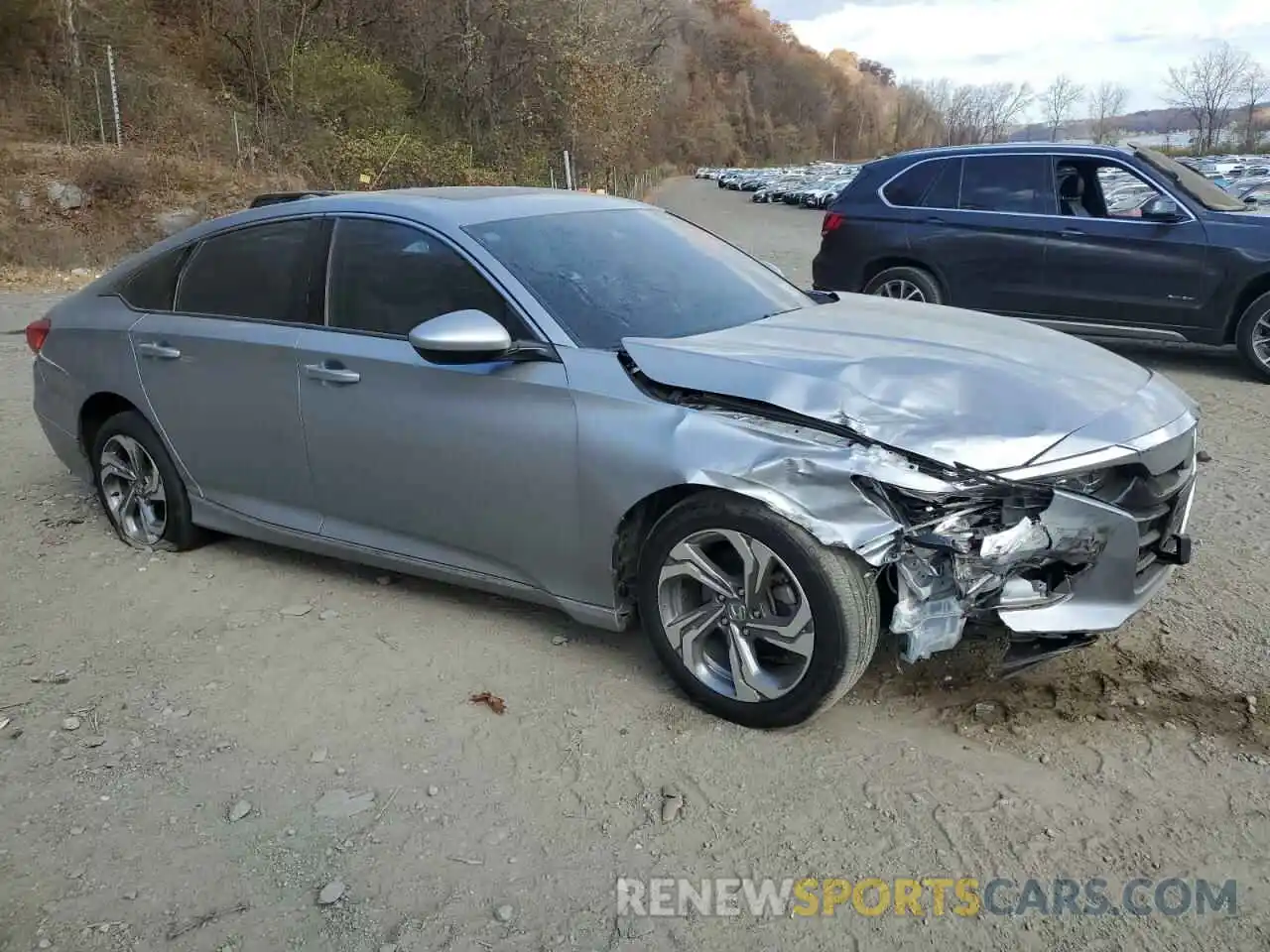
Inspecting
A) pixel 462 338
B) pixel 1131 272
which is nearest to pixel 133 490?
pixel 462 338

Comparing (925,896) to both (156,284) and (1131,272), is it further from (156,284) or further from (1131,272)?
(1131,272)

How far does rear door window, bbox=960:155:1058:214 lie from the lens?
8531 mm

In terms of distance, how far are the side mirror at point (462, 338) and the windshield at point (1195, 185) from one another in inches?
264

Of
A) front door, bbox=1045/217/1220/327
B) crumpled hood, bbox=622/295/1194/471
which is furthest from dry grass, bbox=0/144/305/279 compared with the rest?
crumpled hood, bbox=622/295/1194/471

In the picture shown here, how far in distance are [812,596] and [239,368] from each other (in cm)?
264

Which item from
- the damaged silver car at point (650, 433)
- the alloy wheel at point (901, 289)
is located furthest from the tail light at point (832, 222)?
the damaged silver car at point (650, 433)

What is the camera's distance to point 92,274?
19828 mm

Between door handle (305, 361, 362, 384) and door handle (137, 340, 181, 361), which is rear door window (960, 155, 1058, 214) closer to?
door handle (305, 361, 362, 384)

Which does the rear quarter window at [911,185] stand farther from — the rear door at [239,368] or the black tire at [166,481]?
the black tire at [166,481]

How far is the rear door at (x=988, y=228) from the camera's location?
27.9 feet

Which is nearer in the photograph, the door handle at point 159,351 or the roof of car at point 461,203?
the roof of car at point 461,203

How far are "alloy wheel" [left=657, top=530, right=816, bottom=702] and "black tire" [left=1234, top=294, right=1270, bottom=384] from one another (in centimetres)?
614

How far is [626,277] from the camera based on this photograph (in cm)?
399

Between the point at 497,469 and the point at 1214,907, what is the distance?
95.5 inches
